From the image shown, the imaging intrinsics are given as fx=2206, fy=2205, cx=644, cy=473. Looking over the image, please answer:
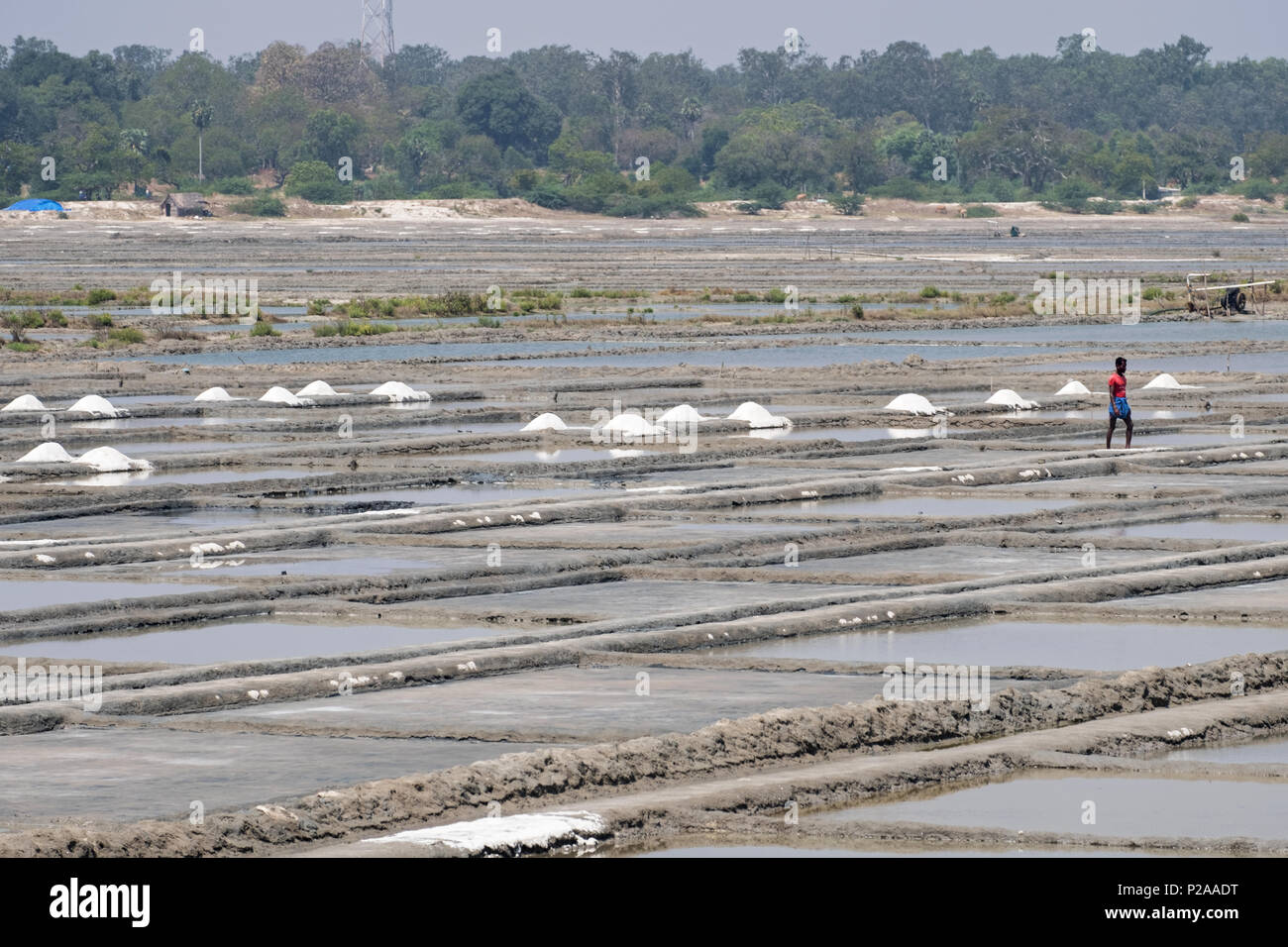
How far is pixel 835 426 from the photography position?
28.3 meters

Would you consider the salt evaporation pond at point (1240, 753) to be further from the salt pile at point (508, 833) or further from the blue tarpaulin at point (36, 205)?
the blue tarpaulin at point (36, 205)

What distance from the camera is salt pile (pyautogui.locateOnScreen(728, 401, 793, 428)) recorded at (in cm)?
2772

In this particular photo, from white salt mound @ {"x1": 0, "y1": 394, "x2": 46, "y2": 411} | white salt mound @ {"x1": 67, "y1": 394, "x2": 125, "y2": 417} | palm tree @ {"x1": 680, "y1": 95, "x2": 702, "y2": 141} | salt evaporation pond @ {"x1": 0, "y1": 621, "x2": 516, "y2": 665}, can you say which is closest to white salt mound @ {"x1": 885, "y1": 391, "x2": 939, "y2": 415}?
white salt mound @ {"x1": 67, "y1": 394, "x2": 125, "y2": 417}

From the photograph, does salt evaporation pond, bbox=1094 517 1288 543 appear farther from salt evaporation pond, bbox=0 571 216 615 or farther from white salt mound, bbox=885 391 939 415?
white salt mound, bbox=885 391 939 415

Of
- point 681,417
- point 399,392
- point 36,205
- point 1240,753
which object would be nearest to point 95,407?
point 399,392

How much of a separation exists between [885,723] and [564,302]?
4763cm

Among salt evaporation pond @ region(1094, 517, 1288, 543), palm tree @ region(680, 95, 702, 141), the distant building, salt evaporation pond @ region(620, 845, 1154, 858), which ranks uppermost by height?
palm tree @ region(680, 95, 702, 141)

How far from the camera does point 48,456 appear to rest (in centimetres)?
2358

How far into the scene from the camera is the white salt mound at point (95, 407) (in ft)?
96.3

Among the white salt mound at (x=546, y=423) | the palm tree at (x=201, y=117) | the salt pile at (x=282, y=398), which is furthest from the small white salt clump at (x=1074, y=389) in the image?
the palm tree at (x=201, y=117)

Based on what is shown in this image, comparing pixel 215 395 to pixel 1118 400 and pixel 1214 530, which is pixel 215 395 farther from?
pixel 1214 530

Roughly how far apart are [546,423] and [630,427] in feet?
3.95

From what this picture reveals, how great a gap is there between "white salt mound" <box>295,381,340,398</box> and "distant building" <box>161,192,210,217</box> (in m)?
101
